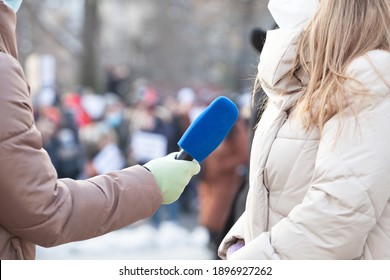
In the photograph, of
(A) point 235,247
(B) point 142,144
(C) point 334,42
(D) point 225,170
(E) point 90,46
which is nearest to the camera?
(C) point 334,42

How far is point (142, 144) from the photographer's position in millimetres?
13039

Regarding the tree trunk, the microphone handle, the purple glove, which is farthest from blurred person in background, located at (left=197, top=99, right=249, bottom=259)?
the tree trunk

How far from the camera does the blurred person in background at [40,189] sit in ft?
8.54

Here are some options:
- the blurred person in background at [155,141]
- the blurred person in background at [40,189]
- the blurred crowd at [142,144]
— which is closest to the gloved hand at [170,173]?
the blurred person in background at [40,189]

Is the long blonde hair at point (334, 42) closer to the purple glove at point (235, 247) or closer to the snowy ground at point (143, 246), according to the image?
the purple glove at point (235, 247)

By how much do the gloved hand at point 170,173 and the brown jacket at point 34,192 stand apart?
0.26 ft

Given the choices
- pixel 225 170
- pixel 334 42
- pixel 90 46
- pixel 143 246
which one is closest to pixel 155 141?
pixel 143 246

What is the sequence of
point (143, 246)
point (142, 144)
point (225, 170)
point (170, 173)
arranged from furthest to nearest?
point (142, 144), point (143, 246), point (225, 170), point (170, 173)

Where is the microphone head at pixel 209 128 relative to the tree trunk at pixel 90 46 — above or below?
above

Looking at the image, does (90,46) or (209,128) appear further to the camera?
(90,46)

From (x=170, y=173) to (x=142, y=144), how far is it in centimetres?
1003

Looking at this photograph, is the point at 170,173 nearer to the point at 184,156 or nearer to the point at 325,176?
the point at 184,156
